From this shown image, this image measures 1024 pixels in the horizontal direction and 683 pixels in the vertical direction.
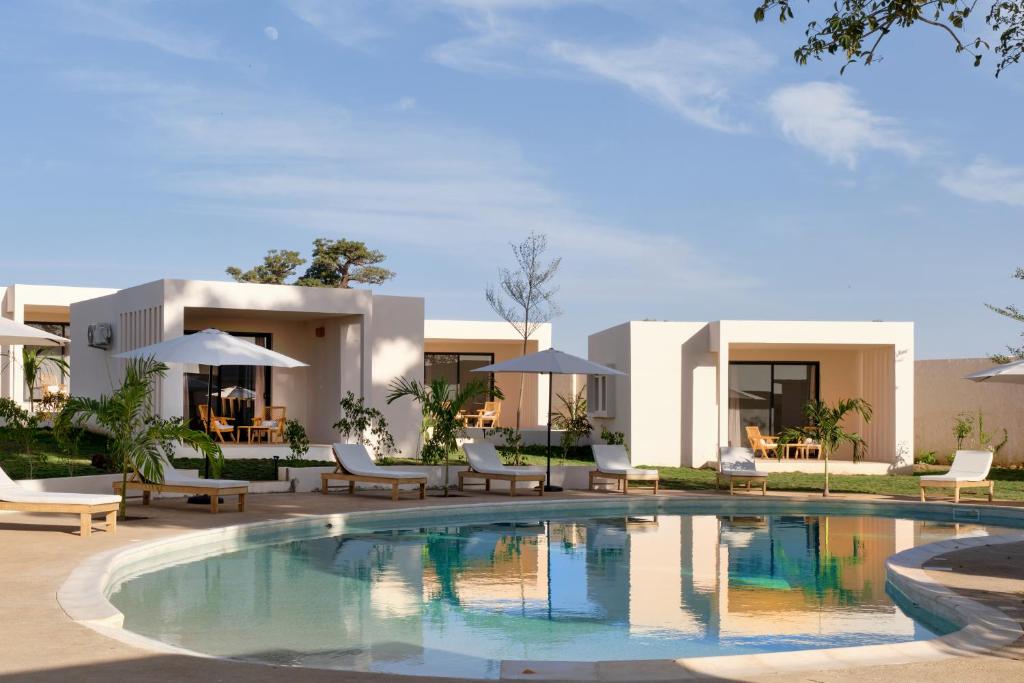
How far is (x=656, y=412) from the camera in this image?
886 inches

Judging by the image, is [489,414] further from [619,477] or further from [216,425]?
[619,477]

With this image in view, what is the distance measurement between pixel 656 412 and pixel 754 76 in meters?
8.47

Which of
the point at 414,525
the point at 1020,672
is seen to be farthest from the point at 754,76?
the point at 1020,672

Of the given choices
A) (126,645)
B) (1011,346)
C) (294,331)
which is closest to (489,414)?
(294,331)

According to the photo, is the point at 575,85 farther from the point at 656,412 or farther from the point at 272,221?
the point at 272,221

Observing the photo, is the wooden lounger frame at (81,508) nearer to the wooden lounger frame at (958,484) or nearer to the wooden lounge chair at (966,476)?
the wooden lounge chair at (966,476)

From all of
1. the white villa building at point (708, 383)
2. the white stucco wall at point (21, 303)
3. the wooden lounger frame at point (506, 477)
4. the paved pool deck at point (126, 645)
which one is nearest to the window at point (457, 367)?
the white villa building at point (708, 383)

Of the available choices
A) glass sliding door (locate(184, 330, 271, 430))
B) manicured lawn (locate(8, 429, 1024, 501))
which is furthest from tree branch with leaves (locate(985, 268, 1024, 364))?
glass sliding door (locate(184, 330, 271, 430))

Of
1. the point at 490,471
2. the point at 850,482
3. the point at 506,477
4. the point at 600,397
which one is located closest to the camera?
the point at 506,477

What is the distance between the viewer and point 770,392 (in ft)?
81.9

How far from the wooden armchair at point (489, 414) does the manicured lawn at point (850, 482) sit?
30.0 ft

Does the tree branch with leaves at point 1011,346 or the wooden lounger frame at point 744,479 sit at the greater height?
the tree branch with leaves at point 1011,346

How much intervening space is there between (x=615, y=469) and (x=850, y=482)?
5.07 metres

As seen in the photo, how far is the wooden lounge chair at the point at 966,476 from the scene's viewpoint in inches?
666
